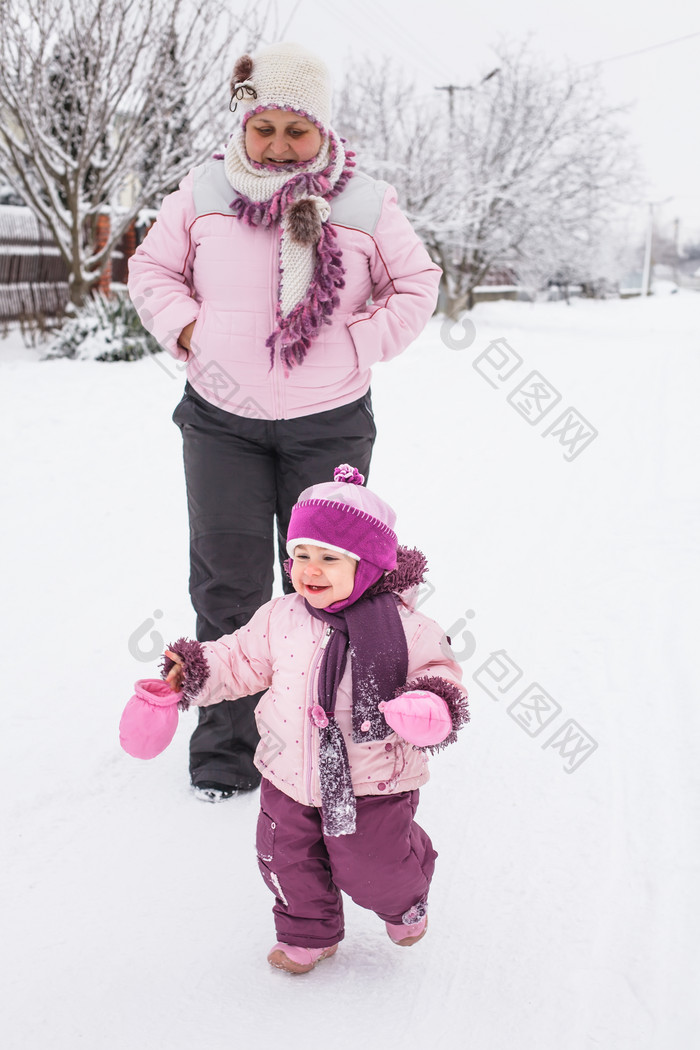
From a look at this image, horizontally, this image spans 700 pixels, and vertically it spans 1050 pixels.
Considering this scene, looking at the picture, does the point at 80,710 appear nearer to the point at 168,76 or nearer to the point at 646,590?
the point at 646,590

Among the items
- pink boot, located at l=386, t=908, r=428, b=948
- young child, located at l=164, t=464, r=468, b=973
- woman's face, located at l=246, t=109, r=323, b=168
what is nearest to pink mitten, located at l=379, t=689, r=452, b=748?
young child, located at l=164, t=464, r=468, b=973

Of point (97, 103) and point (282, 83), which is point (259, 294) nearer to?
point (282, 83)

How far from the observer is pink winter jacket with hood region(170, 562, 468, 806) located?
74.4 inches

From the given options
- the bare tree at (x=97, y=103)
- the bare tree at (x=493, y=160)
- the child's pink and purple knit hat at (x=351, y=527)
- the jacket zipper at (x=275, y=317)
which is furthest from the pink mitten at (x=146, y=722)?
A: the bare tree at (x=493, y=160)

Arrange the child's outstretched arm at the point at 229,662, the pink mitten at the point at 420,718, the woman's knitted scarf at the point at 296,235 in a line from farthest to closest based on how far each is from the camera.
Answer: the woman's knitted scarf at the point at 296,235 → the child's outstretched arm at the point at 229,662 → the pink mitten at the point at 420,718

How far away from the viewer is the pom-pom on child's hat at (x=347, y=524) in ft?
6.09

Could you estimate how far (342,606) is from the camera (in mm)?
1909

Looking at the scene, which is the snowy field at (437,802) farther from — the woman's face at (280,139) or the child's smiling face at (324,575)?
the woman's face at (280,139)

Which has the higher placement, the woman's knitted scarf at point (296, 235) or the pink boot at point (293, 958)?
the woman's knitted scarf at point (296, 235)

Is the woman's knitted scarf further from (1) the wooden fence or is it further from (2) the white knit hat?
(1) the wooden fence

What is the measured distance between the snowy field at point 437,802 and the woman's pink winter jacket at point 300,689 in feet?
1.47

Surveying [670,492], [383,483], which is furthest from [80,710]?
[670,492]

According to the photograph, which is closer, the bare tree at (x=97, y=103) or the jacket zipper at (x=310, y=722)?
the jacket zipper at (x=310, y=722)

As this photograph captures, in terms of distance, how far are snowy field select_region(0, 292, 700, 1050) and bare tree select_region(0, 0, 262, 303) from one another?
500 centimetres
